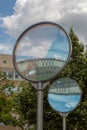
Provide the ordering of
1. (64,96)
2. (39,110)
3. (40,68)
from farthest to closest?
→ (64,96)
(40,68)
(39,110)

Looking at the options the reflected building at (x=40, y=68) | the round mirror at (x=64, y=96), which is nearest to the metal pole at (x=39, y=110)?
the reflected building at (x=40, y=68)

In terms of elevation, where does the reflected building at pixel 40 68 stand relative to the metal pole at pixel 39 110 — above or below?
above

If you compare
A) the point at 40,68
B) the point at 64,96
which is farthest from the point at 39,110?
the point at 64,96

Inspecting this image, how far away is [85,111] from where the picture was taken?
22750 mm

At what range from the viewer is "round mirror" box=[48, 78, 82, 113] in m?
12.6

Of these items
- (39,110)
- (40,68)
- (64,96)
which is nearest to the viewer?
(39,110)

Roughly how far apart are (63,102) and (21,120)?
13515 mm

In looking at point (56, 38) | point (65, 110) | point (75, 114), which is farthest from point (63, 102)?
point (75, 114)

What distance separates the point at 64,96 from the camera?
1265cm

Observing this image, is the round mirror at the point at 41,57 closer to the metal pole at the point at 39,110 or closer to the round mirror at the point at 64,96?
the metal pole at the point at 39,110

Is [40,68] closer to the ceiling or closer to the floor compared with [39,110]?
closer to the ceiling

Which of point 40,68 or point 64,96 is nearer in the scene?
point 40,68

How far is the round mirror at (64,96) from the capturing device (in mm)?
12648

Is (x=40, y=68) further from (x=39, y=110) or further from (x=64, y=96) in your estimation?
(x=64, y=96)
